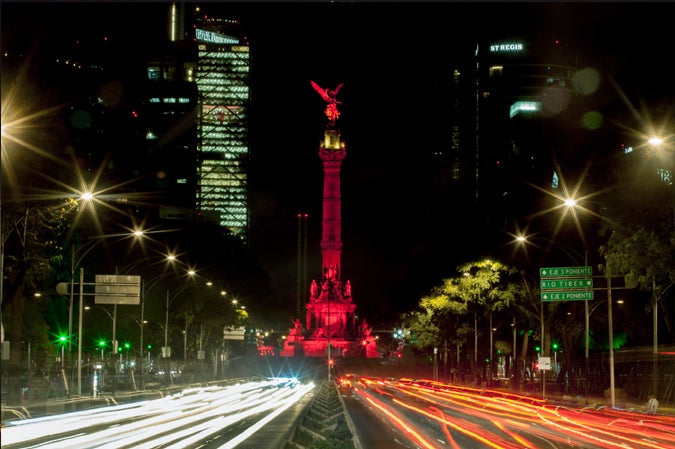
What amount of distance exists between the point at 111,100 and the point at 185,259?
1308 inches

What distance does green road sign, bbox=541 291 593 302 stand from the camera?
150ft

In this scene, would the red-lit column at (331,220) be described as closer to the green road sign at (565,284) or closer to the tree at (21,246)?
the green road sign at (565,284)

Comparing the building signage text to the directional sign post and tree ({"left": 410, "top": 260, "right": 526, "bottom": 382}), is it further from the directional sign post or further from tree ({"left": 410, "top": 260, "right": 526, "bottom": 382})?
the directional sign post

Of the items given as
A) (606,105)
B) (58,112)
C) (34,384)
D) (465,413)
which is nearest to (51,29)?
(58,112)

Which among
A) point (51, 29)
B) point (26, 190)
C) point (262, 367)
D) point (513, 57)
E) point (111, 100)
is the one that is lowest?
point (262, 367)

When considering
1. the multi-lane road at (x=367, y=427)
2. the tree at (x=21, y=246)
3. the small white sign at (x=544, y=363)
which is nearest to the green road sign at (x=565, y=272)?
the multi-lane road at (x=367, y=427)

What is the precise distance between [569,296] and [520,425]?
538 inches

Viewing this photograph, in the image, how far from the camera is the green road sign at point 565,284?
45688 mm

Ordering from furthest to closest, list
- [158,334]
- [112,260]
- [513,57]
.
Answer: [513,57], [158,334], [112,260]

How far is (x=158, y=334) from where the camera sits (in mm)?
90750

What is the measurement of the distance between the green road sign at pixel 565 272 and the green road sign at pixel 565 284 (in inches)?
10.0

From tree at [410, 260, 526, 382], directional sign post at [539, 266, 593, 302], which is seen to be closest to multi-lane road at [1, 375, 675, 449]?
directional sign post at [539, 266, 593, 302]

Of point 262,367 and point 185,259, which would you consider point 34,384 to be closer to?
point 185,259

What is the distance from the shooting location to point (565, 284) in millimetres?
46281
